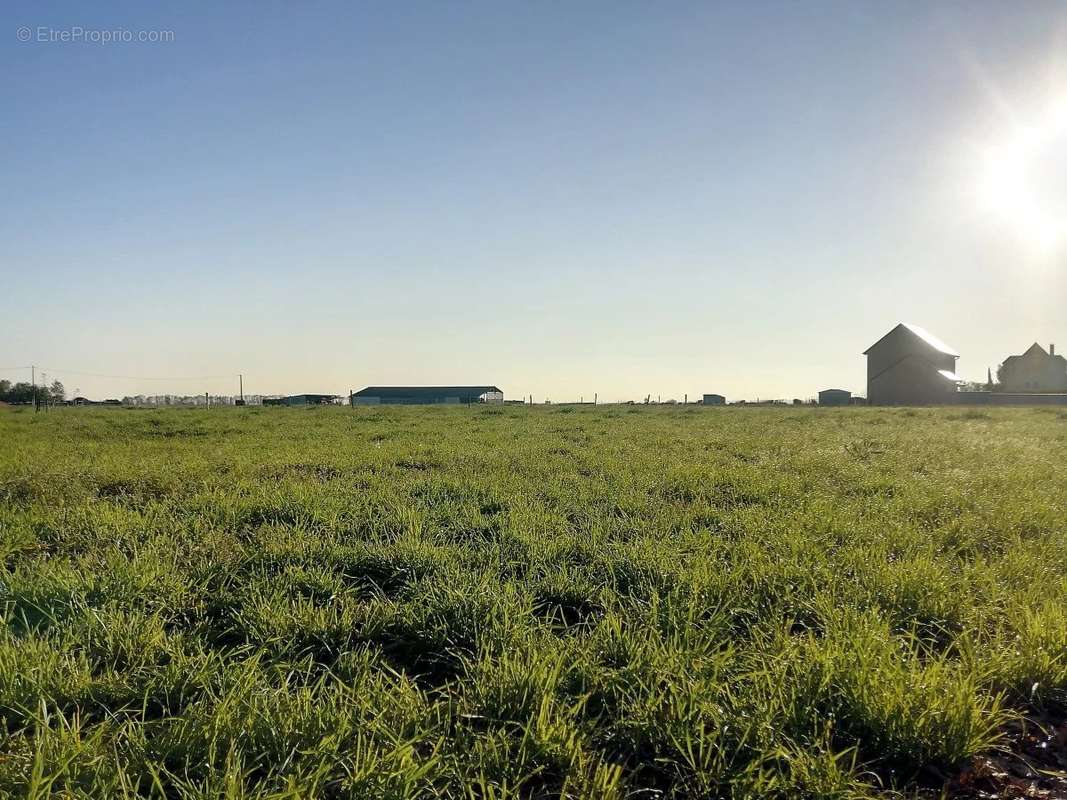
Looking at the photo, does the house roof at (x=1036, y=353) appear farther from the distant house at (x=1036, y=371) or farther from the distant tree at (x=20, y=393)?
the distant tree at (x=20, y=393)

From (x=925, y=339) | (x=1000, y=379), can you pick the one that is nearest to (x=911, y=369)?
(x=925, y=339)

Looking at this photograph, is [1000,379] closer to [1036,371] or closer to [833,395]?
[1036,371]

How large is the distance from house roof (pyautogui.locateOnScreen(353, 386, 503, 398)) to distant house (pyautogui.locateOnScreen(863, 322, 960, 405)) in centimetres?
5687

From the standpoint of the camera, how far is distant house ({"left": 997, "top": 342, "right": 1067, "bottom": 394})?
213ft

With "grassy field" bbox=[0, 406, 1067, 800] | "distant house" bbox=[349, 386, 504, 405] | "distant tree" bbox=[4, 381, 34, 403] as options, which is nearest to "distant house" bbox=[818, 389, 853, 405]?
"distant house" bbox=[349, 386, 504, 405]

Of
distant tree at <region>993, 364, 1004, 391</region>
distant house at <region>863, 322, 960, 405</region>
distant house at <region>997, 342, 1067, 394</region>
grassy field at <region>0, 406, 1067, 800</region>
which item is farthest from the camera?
distant tree at <region>993, 364, 1004, 391</region>

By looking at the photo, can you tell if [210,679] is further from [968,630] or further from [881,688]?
[968,630]

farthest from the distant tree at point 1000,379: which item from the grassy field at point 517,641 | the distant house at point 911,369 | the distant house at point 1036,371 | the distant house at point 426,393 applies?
the grassy field at point 517,641

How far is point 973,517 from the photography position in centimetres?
504

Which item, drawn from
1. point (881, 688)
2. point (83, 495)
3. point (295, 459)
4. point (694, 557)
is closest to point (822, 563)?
point (694, 557)

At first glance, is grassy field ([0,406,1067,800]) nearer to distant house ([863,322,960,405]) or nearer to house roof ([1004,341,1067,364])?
distant house ([863,322,960,405])

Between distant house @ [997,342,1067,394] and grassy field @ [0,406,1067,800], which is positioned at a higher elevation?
distant house @ [997,342,1067,394]

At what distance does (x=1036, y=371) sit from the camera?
66.1m

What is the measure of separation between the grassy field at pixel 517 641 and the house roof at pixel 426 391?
84878 mm
